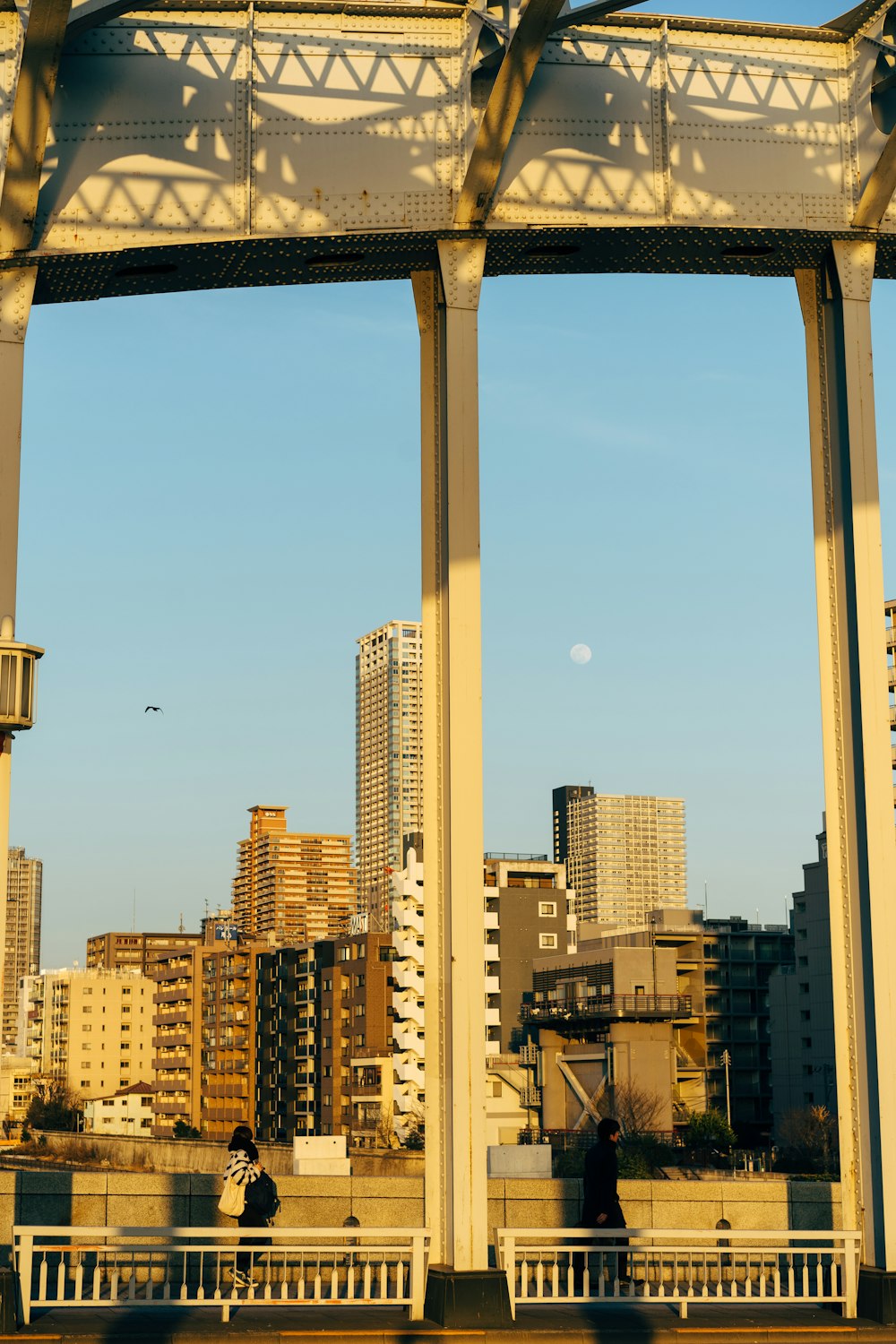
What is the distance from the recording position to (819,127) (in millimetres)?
15609

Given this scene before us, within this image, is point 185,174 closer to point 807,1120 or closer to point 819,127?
point 819,127

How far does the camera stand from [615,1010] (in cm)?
11012

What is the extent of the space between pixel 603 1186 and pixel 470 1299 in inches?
70.3

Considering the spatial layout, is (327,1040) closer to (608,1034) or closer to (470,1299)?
(608,1034)

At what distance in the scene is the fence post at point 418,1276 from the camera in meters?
12.6

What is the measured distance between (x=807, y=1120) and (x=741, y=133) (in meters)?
94.4

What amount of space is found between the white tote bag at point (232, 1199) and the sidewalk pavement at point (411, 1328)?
0.76 meters

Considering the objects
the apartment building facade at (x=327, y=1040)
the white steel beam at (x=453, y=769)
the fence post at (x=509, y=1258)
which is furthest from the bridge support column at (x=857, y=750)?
the apartment building facade at (x=327, y=1040)

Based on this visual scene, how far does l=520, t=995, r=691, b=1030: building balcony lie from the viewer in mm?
110375

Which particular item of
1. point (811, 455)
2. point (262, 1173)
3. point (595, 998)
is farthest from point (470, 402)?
point (595, 998)

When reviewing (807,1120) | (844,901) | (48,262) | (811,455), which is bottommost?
(807,1120)

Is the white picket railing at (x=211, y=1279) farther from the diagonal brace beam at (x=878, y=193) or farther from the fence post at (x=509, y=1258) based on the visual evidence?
the diagonal brace beam at (x=878, y=193)

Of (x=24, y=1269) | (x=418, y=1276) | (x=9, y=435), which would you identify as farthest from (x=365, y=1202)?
(x=9, y=435)

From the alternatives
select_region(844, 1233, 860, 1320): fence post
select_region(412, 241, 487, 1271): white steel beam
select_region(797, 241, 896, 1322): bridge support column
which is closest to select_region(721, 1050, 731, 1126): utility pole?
select_region(797, 241, 896, 1322): bridge support column
